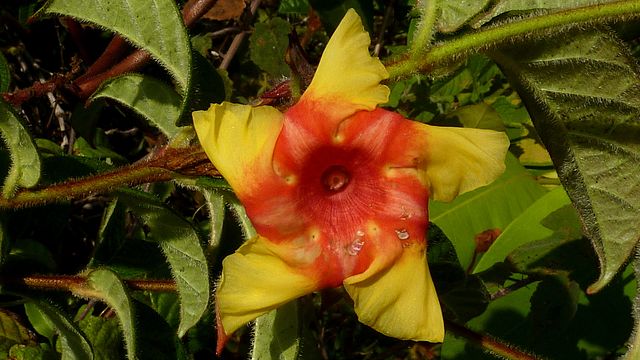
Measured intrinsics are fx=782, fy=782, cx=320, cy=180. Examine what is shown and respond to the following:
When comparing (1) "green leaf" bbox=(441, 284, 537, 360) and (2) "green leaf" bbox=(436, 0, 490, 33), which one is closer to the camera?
(2) "green leaf" bbox=(436, 0, 490, 33)

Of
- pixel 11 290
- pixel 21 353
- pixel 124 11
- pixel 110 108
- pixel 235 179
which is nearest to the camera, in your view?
pixel 235 179

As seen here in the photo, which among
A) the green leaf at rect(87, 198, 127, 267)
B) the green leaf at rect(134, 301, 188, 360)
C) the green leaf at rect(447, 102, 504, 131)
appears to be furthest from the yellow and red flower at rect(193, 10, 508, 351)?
the green leaf at rect(447, 102, 504, 131)

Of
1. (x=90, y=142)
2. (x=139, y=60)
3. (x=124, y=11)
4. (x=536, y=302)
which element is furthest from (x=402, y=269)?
(x=90, y=142)

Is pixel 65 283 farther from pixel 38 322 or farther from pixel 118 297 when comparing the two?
pixel 38 322

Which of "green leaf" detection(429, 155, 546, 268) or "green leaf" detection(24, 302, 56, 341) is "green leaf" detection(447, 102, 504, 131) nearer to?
"green leaf" detection(429, 155, 546, 268)

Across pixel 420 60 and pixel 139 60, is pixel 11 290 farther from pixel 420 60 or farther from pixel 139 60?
pixel 420 60

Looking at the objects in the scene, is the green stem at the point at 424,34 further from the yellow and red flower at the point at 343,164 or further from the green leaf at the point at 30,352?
the green leaf at the point at 30,352
